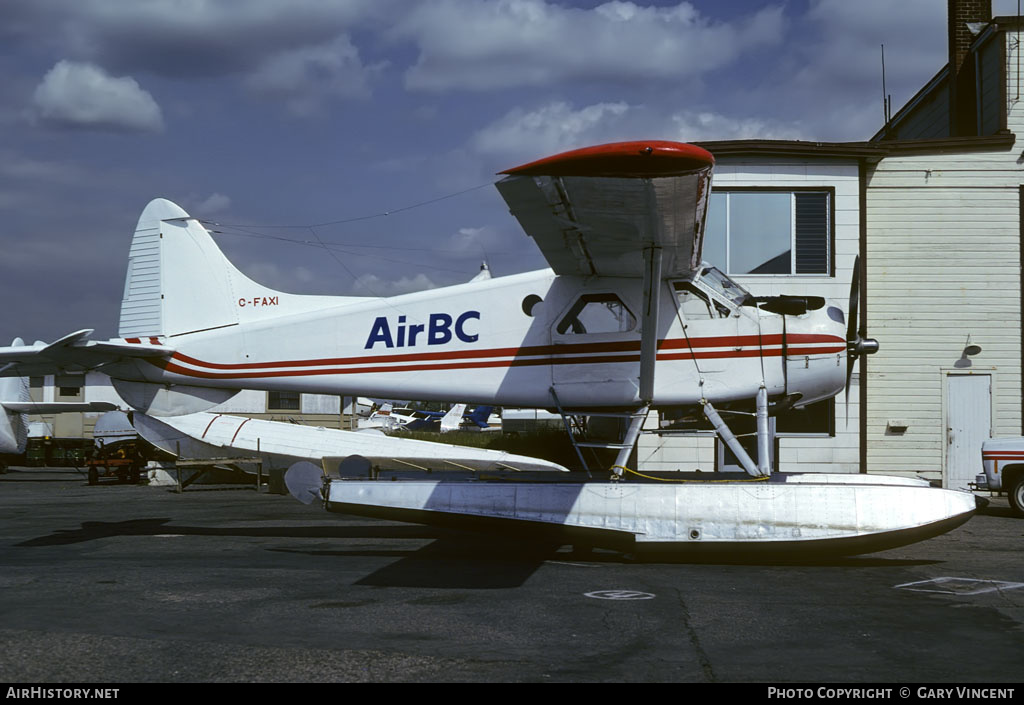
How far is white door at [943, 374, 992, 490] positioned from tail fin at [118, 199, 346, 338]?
42.3 feet

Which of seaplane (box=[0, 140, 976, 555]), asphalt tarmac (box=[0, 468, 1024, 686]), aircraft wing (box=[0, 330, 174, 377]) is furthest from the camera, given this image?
aircraft wing (box=[0, 330, 174, 377])

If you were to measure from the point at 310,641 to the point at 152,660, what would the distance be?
932 mm

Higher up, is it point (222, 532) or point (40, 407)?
point (40, 407)

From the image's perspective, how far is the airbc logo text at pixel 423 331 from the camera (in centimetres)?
1055

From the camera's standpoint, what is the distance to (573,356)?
1018 centimetres

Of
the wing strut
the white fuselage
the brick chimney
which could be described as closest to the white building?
the brick chimney

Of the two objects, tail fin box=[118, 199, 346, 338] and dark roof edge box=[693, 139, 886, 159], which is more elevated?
dark roof edge box=[693, 139, 886, 159]

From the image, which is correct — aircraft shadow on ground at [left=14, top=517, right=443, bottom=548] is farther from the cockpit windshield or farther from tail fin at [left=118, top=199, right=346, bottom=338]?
the cockpit windshield

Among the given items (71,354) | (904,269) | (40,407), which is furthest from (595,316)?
(40,407)

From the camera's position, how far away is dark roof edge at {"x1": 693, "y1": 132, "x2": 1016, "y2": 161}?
17.6m

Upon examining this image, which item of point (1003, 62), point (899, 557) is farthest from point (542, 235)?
point (1003, 62)

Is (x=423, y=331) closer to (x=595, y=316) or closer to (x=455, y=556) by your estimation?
(x=595, y=316)

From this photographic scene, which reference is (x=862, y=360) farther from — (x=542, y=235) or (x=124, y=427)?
(x=124, y=427)

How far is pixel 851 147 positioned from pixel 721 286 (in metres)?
9.07
